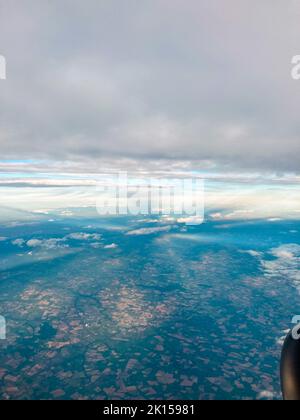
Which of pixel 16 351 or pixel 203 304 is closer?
pixel 16 351

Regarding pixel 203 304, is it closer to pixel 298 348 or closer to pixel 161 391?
pixel 161 391

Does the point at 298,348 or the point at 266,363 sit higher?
the point at 298,348

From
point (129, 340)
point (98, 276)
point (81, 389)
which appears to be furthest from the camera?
point (98, 276)

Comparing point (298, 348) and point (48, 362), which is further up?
point (298, 348)

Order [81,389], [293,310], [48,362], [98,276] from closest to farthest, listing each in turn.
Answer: [81,389], [48,362], [293,310], [98,276]

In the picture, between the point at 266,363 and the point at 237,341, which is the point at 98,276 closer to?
the point at 237,341
